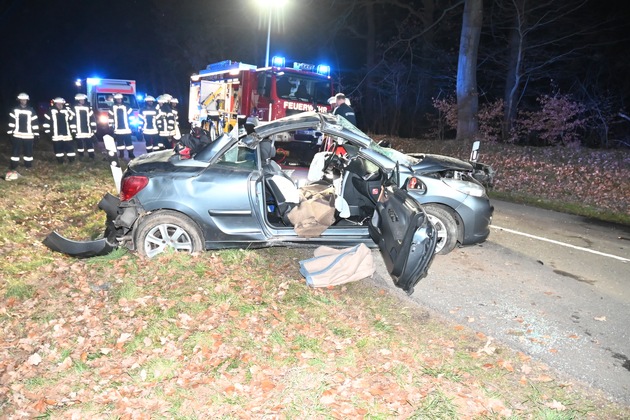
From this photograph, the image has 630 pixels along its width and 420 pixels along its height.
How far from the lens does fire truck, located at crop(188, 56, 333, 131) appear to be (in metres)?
15.6

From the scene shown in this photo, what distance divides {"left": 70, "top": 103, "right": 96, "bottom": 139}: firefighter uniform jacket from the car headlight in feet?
35.7

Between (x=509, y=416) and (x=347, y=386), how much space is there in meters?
1.09

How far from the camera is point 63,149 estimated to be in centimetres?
1275

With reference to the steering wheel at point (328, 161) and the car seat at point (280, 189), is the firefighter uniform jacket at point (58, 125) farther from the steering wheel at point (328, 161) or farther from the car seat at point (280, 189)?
the car seat at point (280, 189)

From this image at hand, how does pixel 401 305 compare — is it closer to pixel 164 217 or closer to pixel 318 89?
pixel 164 217

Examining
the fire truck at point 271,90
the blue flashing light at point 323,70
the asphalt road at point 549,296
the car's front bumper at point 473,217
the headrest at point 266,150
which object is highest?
the blue flashing light at point 323,70

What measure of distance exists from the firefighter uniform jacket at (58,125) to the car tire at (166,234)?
346 inches

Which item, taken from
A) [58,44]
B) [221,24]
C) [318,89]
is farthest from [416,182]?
[58,44]

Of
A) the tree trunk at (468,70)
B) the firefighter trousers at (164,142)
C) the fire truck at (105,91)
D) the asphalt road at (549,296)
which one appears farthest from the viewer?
the fire truck at (105,91)

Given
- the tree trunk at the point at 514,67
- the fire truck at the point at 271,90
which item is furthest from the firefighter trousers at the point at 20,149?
the tree trunk at the point at 514,67

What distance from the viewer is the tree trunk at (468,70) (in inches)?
637

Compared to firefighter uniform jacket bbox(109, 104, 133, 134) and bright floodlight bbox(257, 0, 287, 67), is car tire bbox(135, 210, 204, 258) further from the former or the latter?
bright floodlight bbox(257, 0, 287, 67)

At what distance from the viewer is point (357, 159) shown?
6.07 meters

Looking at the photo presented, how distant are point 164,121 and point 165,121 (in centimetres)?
3
